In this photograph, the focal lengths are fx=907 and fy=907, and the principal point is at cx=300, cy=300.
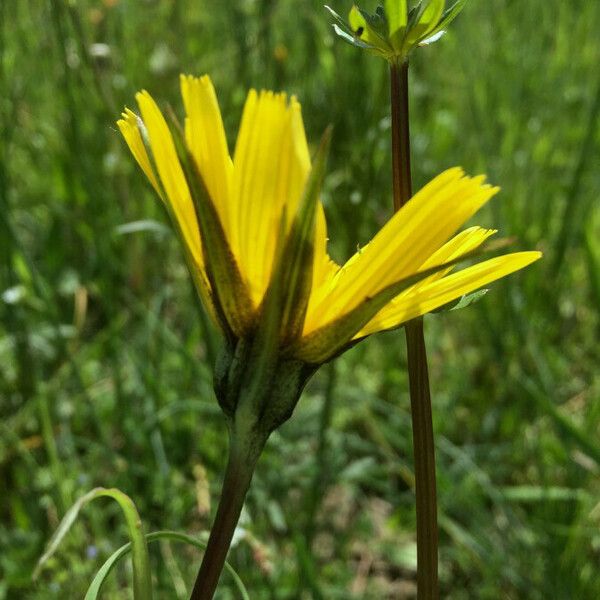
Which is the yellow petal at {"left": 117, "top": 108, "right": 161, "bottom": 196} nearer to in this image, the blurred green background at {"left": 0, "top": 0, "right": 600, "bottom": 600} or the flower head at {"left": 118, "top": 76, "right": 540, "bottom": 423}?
the flower head at {"left": 118, "top": 76, "right": 540, "bottom": 423}

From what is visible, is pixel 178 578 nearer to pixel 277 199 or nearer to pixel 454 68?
pixel 277 199

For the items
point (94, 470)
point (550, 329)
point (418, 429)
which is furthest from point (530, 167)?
point (418, 429)

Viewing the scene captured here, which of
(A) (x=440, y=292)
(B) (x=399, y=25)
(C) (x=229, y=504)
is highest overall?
(B) (x=399, y=25)

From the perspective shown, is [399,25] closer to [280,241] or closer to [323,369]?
[280,241]

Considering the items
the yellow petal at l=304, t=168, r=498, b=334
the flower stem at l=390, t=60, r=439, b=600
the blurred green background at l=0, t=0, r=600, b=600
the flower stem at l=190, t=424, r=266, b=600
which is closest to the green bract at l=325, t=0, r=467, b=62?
the flower stem at l=390, t=60, r=439, b=600

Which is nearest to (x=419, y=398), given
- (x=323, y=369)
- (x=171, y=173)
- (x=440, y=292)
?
(x=440, y=292)

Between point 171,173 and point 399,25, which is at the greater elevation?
point 399,25

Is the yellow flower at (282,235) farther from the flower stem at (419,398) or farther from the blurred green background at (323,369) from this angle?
the blurred green background at (323,369)
